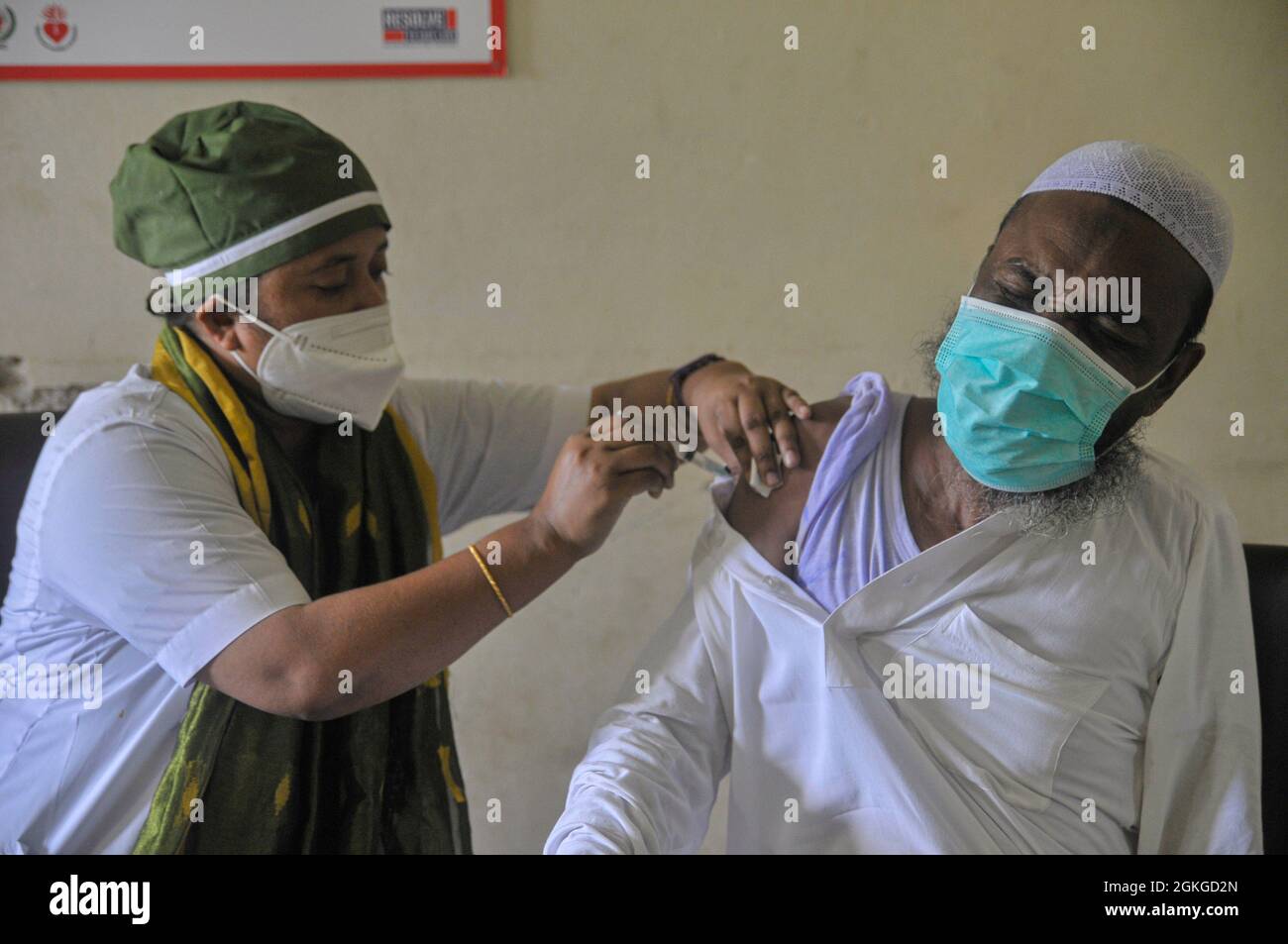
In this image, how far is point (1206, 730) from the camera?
1.29 meters

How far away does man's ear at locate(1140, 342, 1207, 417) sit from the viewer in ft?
4.26

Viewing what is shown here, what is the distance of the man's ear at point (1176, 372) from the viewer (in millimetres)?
1299

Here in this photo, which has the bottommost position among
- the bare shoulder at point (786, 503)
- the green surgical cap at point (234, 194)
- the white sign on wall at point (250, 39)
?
the bare shoulder at point (786, 503)

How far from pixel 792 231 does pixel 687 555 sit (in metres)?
0.63

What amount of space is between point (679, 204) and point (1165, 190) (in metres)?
0.93

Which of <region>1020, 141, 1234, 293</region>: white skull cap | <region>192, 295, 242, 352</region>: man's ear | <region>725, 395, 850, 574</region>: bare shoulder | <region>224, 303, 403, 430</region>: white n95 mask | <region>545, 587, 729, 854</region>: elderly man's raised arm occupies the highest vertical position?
<region>1020, 141, 1234, 293</region>: white skull cap

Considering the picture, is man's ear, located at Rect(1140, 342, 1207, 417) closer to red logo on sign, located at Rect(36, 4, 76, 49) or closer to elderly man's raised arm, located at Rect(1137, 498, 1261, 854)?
elderly man's raised arm, located at Rect(1137, 498, 1261, 854)

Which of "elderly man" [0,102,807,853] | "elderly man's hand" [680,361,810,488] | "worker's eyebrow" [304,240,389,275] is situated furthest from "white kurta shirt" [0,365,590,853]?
"elderly man's hand" [680,361,810,488]

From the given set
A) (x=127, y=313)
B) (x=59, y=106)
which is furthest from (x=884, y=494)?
(x=59, y=106)

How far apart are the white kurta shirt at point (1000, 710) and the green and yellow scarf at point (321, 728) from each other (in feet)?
1.28

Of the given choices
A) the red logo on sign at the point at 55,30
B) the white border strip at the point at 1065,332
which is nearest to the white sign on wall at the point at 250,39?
the red logo on sign at the point at 55,30

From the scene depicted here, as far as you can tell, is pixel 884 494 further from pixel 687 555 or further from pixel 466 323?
pixel 466 323

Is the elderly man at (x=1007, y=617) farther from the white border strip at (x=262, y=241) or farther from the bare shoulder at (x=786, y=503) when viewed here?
the white border strip at (x=262, y=241)
